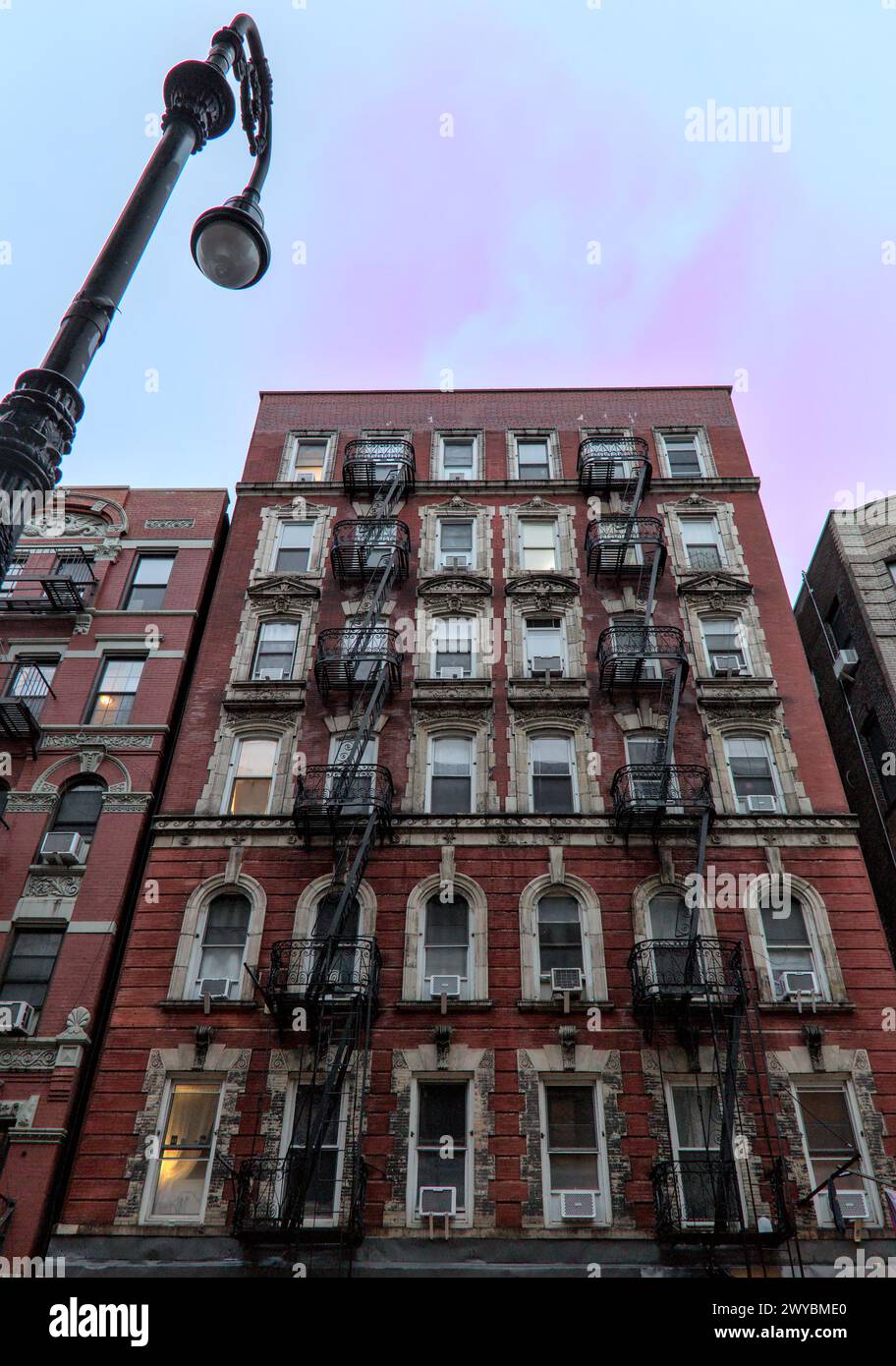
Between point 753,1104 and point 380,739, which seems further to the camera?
point 380,739

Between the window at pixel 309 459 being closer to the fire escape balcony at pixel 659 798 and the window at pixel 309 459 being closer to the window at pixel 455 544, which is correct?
the window at pixel 455 544

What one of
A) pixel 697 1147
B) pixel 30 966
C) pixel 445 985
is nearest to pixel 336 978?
pixel 445 985

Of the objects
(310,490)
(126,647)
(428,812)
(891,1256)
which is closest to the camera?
(891,1256)

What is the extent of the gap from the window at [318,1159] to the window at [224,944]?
2.62 meters

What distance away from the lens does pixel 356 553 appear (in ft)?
87.9

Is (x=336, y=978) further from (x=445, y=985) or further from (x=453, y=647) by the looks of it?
(x=453, y=647)

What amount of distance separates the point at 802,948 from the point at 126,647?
1642 centimetres

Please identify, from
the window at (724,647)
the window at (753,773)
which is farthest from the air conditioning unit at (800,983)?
the window at (724,647)

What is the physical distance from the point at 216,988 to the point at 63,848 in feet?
14.7

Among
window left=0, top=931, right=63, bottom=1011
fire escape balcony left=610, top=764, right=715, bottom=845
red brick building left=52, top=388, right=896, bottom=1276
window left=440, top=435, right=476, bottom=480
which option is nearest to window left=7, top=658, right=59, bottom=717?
red brick building left=52, top=388, right=896, bottom=1276

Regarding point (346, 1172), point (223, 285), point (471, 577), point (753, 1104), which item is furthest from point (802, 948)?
point (223, 285)

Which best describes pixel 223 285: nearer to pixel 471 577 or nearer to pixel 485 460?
pixel 471 577

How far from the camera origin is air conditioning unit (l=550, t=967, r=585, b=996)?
Result: 19297 mm

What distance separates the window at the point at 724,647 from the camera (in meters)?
24.8
